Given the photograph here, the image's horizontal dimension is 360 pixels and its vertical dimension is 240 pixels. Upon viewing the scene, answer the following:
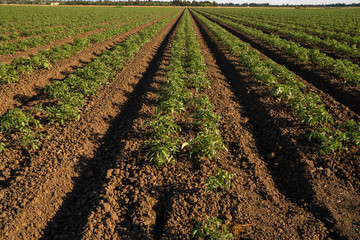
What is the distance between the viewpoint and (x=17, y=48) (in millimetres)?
13648

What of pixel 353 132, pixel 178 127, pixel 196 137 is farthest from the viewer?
pixel 178 127

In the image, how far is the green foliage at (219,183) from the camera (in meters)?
4.04

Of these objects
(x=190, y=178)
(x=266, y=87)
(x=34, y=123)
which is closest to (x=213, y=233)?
(x=190, y=178)

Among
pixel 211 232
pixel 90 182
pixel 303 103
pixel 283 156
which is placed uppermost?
pixel 303 103

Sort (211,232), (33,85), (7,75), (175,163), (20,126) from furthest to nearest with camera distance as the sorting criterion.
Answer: (33,85)
(7,75)
(20,126)
(175,163)
(211,232)

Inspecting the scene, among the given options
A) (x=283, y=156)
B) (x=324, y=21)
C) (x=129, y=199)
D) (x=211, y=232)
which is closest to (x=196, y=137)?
(x=129, y=199)

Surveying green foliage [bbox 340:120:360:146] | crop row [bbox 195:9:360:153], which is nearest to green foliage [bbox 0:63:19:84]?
crop row [bbox 195:9:360:153]

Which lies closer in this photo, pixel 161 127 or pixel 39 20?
pixel 161 127

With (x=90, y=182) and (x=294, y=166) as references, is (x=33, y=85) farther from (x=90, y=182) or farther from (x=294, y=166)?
(x=294, y=166)

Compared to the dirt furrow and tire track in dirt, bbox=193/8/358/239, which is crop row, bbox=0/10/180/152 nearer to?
the dirt furrow

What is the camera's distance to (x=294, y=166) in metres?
5.11

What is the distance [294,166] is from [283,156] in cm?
46

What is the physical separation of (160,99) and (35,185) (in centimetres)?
493

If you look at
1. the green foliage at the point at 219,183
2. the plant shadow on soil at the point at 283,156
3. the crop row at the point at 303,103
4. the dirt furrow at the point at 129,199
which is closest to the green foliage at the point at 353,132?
the crop row at the point at 303,103
